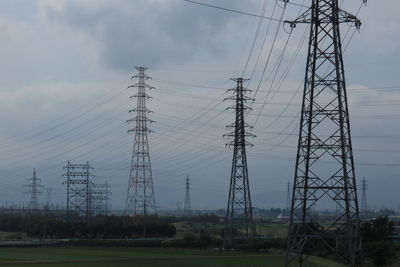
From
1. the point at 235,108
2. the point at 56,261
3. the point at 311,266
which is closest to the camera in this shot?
the point at 311,266

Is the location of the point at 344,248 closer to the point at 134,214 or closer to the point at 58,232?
the point at 134,214

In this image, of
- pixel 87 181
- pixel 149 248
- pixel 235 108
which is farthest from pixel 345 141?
pixel 87 181

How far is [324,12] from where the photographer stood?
32781 millimetres

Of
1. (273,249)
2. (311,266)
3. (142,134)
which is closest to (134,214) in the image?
(142,134)

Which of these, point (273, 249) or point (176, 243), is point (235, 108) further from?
point (176, 243)

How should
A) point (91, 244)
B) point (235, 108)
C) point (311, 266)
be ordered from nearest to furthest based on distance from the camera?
point (311, 266), point (235, 108), point (91, 244)

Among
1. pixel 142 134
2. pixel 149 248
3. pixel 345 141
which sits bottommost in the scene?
pixel 149 248

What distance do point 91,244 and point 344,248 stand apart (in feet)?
203

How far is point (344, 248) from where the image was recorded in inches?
1259

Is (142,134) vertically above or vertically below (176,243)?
above

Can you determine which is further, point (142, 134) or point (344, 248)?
point (142, 134)

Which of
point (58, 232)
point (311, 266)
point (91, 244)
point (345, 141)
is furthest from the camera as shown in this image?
point (58, 232)

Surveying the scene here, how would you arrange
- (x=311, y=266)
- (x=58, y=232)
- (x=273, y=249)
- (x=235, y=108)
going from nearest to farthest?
1. (x=311, y=266)
2. (x=235, y=108)
3. (x=273, y=249)
4. (x=58, y=232)

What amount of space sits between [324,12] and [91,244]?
63.9 meters
